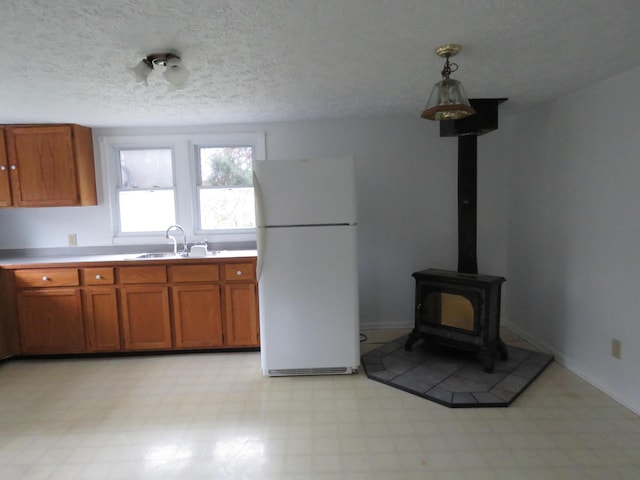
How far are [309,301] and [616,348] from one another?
6.59 feet

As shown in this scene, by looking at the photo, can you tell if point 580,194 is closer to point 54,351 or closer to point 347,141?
point 347,141

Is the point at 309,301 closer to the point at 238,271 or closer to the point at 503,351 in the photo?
the point at 238,271

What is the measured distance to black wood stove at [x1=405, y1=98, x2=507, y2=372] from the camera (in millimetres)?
2631

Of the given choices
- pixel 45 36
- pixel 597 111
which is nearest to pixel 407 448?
pixel 597 111

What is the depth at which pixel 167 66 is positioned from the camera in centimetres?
181

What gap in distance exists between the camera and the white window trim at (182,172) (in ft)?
11.3

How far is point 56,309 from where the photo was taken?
9.86 ft

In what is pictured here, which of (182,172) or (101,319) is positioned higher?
(182,172)

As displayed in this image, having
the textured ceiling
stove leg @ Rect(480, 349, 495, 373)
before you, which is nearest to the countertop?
the textured ceiling

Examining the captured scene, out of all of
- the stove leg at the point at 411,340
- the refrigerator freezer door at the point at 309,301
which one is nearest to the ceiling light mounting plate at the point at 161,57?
the refrigerator freezer door at the point at 309,301

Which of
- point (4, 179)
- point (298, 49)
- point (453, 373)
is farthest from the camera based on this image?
point (4, 179)

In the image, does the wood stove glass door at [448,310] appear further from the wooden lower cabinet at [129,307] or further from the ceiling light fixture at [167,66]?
the ceiling light fixture at [167,66]

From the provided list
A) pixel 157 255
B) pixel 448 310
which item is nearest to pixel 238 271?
pixel 157 255

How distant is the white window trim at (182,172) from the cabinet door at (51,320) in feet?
2.33
